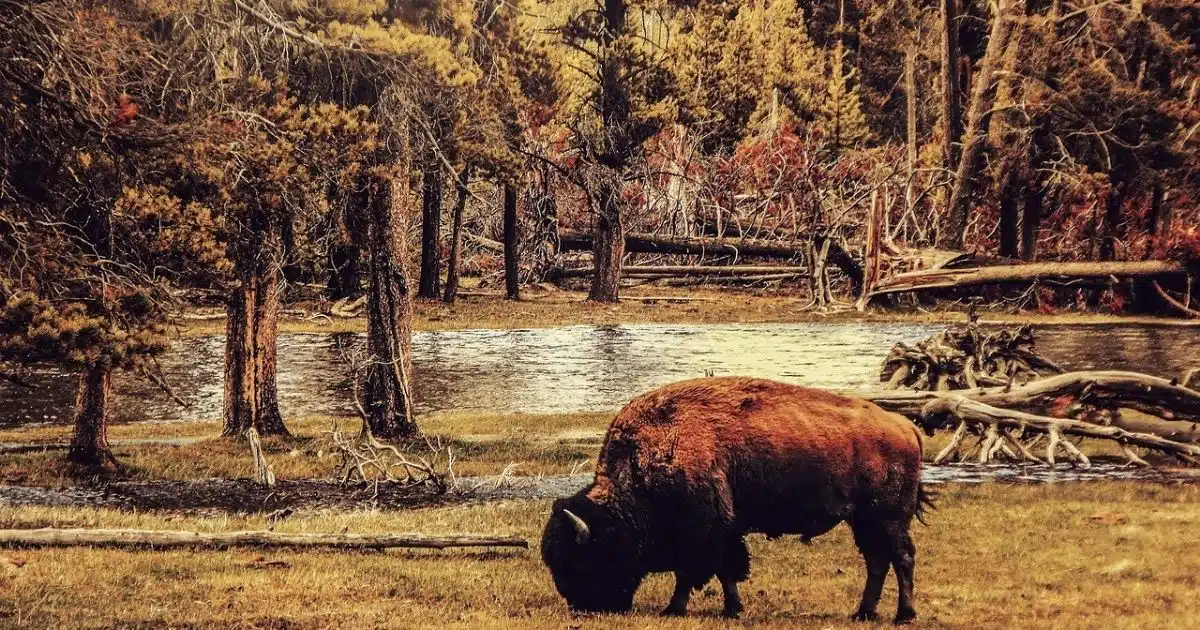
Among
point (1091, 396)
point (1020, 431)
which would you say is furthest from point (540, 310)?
point (1091, 396)

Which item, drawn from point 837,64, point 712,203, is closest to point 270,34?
point 712,203

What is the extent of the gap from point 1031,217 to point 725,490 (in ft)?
A: 78.6

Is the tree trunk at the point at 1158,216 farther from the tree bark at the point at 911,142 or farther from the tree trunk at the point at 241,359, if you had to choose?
the tree trunk at the point at 241,359

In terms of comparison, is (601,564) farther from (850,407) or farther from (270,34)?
(270,34)

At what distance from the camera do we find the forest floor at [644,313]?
24.9m

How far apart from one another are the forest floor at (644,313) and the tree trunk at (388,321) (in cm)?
702

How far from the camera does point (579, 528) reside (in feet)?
26.8

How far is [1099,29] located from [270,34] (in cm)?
1934

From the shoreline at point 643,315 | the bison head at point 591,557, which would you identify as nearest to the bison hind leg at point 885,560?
the bison head at point 591,557

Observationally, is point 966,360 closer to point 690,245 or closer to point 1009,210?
point 1009,210

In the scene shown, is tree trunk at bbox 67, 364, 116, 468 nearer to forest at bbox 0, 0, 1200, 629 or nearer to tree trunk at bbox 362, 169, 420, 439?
forest at bbox 0, 0, 1200, 629

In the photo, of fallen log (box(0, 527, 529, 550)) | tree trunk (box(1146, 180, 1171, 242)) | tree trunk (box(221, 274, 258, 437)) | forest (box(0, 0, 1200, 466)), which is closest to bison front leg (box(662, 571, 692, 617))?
fallen log (box(0, 527, 529, 550))

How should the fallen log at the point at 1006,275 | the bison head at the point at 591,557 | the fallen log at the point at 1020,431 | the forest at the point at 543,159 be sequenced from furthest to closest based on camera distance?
the fallen log at the point at 1006,275 < the fallen log at the point at 1020,431 < the forest at the point at 543,159 < the bison head at the point at 591,557

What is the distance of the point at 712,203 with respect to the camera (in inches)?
1551
